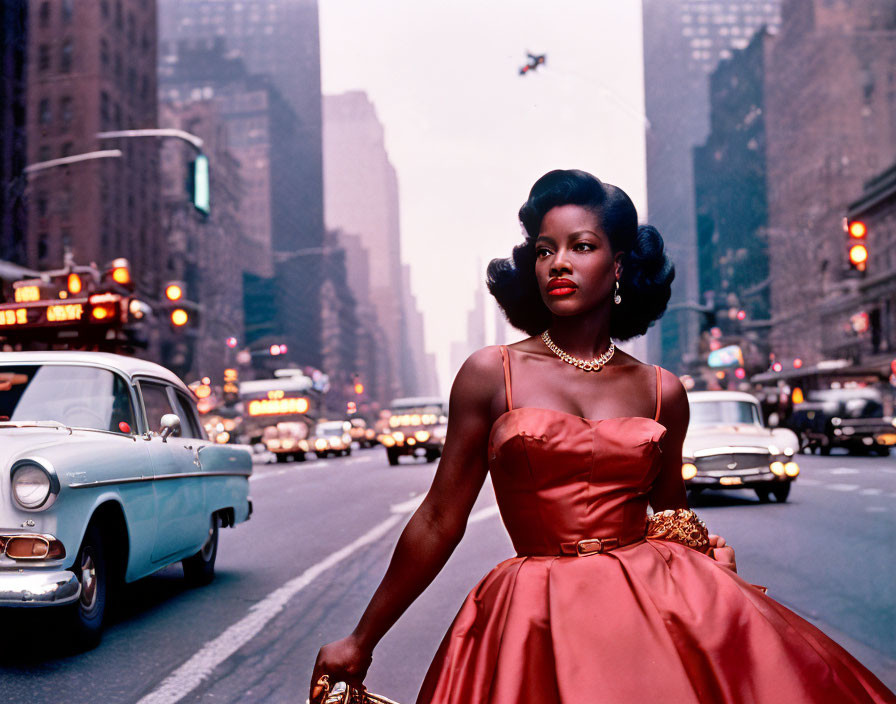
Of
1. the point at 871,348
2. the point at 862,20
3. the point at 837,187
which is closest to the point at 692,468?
the point at 871,348

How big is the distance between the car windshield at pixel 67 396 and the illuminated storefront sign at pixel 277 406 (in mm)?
39453

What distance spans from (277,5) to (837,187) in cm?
12798

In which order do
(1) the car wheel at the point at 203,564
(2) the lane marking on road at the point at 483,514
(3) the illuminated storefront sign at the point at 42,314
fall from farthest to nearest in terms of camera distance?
(2) the lane marking on road at the point at 483,514
(3) the illuminated storefront sign at the point at 42,314
(1) the car wheel at the point at 203,564

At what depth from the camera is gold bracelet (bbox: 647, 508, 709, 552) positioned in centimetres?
221

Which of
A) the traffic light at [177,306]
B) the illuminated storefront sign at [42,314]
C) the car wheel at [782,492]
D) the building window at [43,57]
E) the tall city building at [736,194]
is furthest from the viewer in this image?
the tall city building at [736,194]

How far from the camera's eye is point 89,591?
6055 millimetres

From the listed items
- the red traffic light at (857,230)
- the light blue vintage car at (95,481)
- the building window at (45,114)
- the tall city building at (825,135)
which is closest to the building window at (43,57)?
the building window at (45,114)

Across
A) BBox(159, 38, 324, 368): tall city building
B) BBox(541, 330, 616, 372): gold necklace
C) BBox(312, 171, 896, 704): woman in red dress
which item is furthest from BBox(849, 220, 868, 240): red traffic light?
BBox(159, 38, 324, 368): tall city building

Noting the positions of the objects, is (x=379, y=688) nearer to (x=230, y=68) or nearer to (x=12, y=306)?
(x=12, y=306)

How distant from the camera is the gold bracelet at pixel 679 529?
2213 mm

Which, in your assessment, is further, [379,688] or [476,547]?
[476,547]

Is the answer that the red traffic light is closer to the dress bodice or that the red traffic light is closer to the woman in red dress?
the woman in red dress

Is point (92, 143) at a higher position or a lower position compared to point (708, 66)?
lower

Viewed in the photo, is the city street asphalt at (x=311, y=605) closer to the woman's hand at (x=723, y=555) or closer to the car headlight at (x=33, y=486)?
the car headlight at (x=33, y=486)
